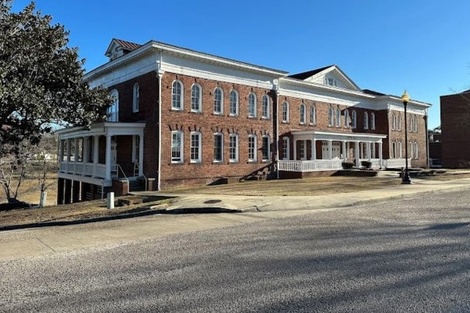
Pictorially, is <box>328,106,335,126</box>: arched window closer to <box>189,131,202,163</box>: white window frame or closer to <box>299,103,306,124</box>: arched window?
<box>299,103,306,124</box>: arched window

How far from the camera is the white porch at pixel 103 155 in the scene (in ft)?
75.7

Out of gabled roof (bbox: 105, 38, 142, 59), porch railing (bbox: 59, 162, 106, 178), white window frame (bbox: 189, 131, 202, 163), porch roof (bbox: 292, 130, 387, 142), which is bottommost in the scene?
porch railing (bbox: 59, 162, 106, 178)

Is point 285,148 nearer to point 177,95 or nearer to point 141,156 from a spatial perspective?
point 177,95

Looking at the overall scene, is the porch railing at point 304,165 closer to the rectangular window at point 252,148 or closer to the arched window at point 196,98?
the rectangular window at point 252,148

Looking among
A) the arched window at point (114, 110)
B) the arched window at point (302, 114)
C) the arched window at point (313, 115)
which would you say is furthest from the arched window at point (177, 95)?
the arched window at point (313, 115)

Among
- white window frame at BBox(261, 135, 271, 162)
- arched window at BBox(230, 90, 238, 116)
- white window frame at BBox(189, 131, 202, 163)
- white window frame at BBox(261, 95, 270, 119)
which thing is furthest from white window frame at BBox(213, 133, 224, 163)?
white window frame at BBox(261, 95, 270, 119)

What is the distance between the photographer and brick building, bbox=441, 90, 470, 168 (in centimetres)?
5225

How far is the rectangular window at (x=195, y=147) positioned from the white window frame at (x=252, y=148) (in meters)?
4.73

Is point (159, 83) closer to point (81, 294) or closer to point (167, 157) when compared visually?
point (167, 157)

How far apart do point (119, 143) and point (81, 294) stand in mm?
22767

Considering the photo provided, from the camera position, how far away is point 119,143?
1057 inches

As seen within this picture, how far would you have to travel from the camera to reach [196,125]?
25.3 meters

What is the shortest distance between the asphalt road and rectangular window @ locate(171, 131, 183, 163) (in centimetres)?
1517

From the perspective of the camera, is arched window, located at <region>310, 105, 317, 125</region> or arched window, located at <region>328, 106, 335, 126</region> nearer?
arched window, located at <region>310, 105, 317, 125</region>
